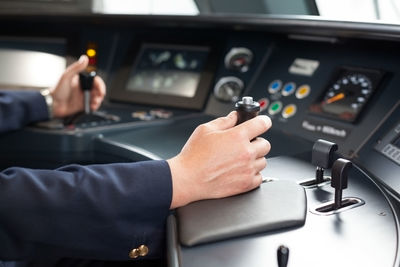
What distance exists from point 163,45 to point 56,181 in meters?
0.99

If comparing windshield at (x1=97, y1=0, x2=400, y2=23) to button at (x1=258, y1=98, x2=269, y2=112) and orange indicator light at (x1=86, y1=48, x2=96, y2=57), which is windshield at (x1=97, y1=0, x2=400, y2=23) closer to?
orange indicator light at (x1=86, y1=48, x2=96, y2=57)

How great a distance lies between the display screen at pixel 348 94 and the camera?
3.84 feet

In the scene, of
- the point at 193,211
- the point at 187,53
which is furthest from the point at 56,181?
the point at 187,53

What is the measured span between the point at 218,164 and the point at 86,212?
0.73 feet

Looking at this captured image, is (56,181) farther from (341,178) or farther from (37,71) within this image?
(37,71)

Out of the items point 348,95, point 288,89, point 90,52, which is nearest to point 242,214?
point 348,95

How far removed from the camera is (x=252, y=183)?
0.87 metres

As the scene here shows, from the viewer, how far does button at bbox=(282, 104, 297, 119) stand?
4.37 feet

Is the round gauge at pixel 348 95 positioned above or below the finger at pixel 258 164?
above

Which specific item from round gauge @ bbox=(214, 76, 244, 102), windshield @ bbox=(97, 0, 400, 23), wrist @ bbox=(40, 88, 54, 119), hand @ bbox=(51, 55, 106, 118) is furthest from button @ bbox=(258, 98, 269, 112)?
wrist @ bbox=(40, 88, 54, 119)

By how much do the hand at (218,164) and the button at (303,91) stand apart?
49cm

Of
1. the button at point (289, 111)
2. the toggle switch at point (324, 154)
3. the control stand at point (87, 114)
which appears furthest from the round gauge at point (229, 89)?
the toggle switch at point (324, 154)

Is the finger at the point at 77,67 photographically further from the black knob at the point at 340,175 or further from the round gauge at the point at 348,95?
the black knob at the point at 340,175

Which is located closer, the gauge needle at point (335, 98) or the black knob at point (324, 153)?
the black knob at point (324, 153)
